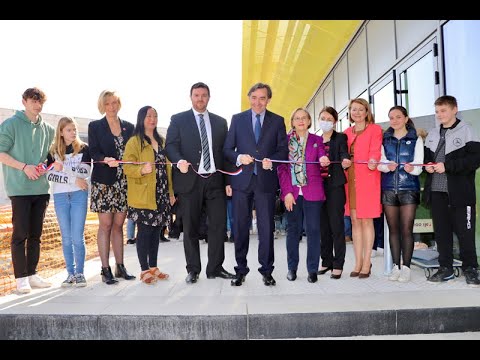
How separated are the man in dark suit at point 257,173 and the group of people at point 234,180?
0.03 feet

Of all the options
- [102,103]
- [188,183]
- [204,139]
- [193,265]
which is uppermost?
[102,103]

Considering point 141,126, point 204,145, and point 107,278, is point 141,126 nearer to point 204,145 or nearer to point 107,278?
point 204,145

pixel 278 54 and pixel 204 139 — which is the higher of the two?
pixel 278 54

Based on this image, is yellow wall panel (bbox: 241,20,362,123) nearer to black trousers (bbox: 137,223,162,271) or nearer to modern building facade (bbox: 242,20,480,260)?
modern building facade (bbox: 242,20,480,260)

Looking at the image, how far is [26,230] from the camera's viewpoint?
13.4 feet

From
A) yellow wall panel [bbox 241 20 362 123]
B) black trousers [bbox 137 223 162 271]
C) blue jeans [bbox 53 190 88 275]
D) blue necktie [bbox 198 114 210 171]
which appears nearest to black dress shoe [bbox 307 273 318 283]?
blue necktie [bbox 198 114 210 171]

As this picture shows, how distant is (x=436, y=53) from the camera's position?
5.51 metres

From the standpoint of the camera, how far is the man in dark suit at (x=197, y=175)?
4348 mm

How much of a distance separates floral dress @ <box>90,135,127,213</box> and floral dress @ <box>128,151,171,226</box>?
132mm

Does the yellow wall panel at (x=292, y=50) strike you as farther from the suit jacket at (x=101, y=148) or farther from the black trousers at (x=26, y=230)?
the black trousers at (x=26, y=230)
